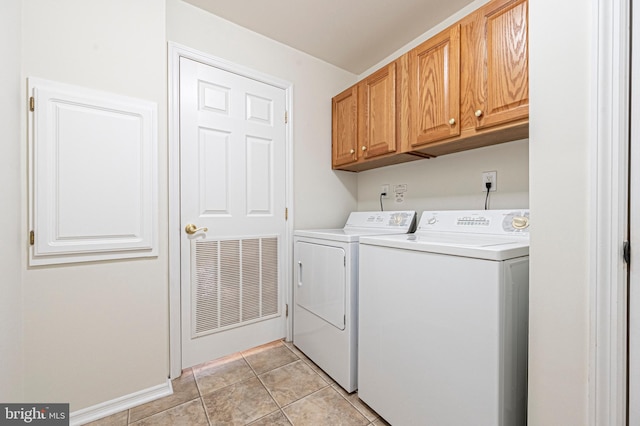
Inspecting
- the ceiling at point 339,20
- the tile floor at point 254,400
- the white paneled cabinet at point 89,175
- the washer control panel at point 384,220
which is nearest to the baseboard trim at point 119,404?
the tile floor at point 254,400

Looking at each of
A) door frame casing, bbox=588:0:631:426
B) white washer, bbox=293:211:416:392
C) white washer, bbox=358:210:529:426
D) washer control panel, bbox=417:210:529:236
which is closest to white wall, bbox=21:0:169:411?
white washer, bbox=293:211:416:392

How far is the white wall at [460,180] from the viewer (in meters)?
1.57

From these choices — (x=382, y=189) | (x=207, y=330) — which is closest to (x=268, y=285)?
(x=207, y=330)

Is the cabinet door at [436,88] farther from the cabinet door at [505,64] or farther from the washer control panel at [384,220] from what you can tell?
the washer control panel at [384,220]

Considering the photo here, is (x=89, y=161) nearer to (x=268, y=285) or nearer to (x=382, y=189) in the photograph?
(x=268, y=285)

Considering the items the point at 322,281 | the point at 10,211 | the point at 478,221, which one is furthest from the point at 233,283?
the point at 478,221

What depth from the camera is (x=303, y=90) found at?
7.61ft

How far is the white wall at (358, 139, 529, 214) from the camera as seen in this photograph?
1572mm

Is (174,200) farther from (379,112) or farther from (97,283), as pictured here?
(379,112)

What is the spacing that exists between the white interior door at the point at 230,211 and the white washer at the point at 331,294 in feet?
0.76

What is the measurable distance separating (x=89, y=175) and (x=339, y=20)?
1.86 meters

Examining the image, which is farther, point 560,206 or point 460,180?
point 460,180

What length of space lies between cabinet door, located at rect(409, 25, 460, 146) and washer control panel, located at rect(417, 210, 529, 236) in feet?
1.66

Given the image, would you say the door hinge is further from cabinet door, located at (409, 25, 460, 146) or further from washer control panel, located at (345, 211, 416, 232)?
washer control panel, located at (345, 211, 416, 232)
